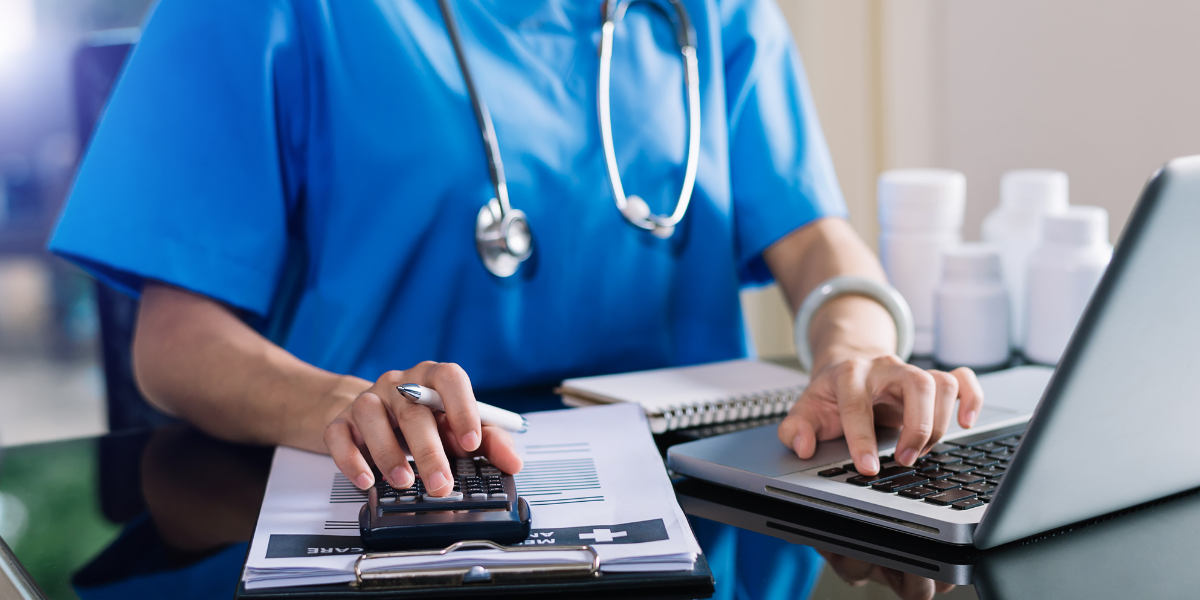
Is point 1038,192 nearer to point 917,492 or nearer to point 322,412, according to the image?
point 917,492

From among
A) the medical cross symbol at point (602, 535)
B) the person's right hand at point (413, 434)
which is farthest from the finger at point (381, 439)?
the medical cross symbol at point (602, 535)

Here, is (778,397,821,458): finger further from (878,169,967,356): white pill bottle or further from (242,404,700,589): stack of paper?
(878,169,967,356): white pill bottle

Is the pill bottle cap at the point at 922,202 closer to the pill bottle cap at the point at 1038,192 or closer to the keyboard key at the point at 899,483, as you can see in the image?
the pill bottle cap at the point at 1038,192

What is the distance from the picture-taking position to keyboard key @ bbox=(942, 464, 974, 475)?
563 mm

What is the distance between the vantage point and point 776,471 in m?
0.58

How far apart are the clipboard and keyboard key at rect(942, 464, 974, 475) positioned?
0.20 meters

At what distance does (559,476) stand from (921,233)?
619 millimetres

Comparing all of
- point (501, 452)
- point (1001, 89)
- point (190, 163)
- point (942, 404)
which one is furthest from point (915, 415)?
point (1001, 89)

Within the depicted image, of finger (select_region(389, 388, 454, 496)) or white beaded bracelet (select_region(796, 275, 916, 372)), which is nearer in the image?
finger (select_region(389, 388, 454, 496))

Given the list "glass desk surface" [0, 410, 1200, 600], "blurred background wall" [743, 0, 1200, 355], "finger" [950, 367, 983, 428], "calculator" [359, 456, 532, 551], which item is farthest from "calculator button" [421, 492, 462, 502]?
"blurred background wall" [743, 0, 1200, 355]

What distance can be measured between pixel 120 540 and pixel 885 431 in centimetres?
48

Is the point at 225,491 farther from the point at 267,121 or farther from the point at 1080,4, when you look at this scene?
the point at 1080,4

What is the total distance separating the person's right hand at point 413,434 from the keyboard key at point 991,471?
0.26 meters

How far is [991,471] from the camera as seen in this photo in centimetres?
56
